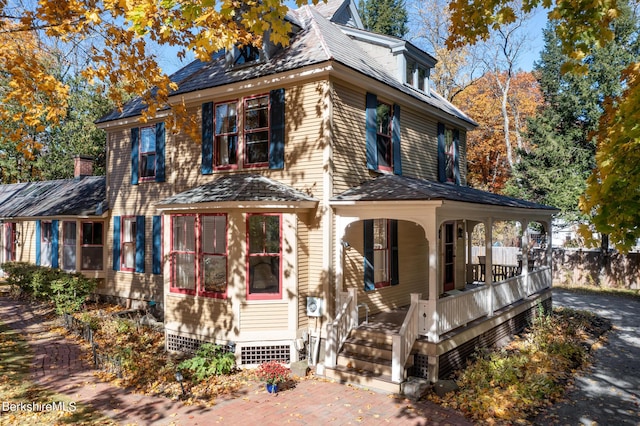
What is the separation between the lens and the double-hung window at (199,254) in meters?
10.5

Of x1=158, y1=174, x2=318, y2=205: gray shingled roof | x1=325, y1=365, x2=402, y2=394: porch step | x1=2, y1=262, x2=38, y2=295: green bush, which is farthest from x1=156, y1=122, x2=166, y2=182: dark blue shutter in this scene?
x1=325, y1=365, x2=402, y2=394: porch step

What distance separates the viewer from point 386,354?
903 cm

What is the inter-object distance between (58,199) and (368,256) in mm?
15851

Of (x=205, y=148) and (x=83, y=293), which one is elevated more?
(x=205, y=148)

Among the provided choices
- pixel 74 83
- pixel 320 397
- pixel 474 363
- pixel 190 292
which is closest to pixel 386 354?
pixel 320 397

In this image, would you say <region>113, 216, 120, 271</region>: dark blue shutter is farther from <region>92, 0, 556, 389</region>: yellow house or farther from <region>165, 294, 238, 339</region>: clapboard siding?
<region>165, 294, 238, 339</region>: clapboard siding

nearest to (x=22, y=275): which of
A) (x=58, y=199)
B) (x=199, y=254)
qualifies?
(x=58, y=199)

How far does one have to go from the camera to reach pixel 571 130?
79.3 ft

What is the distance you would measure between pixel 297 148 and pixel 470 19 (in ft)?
16.9

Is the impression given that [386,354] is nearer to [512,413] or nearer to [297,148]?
[512,413]

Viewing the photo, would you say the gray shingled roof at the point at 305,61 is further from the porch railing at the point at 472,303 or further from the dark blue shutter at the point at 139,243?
the porch railing at the point at 472,303

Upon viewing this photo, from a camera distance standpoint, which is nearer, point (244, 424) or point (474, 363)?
point (244, 424)

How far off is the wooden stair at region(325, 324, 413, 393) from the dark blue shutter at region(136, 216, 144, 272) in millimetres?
8413

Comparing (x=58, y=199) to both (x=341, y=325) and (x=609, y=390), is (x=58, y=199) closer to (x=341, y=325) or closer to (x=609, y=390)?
(x=341, y=325)
